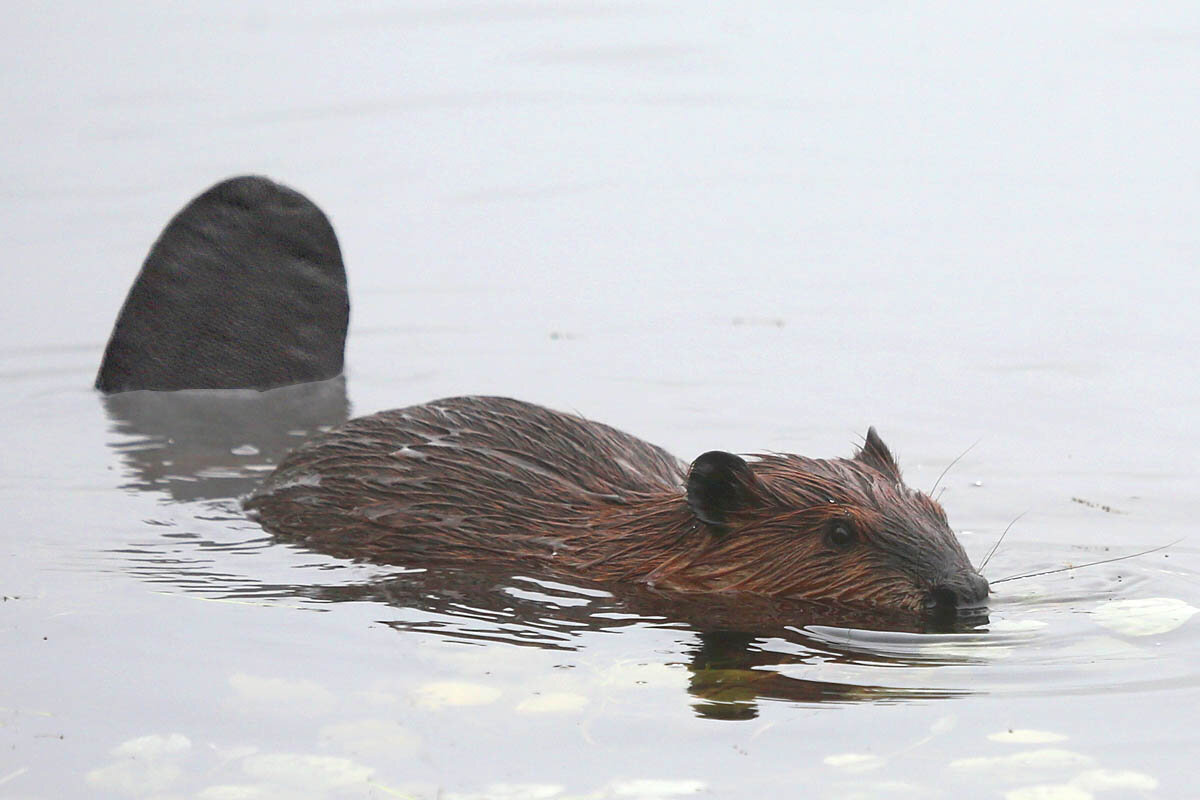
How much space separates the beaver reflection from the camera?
6020mm

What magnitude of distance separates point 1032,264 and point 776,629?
655 cm

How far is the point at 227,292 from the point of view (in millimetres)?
10195

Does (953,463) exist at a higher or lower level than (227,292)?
lower

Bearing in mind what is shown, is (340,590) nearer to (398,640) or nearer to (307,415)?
(398,640)

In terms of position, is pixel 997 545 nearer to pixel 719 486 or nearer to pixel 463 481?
pixel 719 486

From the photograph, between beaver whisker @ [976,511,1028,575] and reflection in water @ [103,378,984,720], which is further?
beaver whisker @ [976,511,1028,575]

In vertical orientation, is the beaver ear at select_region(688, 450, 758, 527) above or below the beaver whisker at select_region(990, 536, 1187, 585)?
above

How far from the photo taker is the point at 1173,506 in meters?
8.16

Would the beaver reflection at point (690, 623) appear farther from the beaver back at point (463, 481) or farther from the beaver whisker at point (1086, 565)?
the beaver whisker at point (1086, 565)

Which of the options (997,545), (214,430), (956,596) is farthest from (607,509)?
(214,430)

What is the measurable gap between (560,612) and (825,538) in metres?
0.90

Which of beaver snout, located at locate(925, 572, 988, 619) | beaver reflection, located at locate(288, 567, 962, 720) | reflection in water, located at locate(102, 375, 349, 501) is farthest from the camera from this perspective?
reflection in water, located at locate(102, 375, 349, 501)

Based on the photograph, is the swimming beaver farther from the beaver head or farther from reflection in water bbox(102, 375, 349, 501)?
reflection in water bbox(102, 375, 349, 501)

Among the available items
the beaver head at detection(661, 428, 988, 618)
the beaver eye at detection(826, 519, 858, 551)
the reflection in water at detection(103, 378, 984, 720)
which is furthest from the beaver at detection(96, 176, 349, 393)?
the beaver eye at detection(826, 519, 858, 551)
